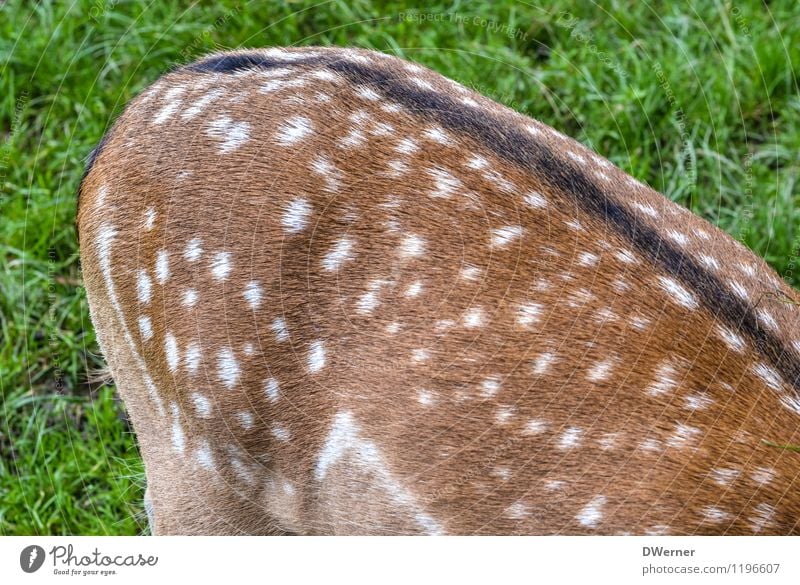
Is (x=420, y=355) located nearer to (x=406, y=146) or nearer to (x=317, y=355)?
(x=317, y=355)

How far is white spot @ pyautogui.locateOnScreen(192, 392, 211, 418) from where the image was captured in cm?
210

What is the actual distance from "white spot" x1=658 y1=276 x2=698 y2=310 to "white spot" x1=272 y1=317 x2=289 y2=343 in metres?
0.76

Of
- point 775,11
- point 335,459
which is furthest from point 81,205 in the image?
point 775,11

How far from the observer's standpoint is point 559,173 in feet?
6.84

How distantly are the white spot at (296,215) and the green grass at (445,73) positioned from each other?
1041mm

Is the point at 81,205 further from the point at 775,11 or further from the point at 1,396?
the point at 775,11

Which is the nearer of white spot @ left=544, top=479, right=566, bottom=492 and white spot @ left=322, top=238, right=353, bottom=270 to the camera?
white spot @ left=544, top=479, right=566, bottom=492

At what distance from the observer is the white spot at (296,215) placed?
6.66 ft

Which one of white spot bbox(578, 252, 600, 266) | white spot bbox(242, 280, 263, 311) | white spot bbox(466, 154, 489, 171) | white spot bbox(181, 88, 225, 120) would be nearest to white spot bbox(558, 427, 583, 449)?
white spot bbox(578, 252, 600, 266)

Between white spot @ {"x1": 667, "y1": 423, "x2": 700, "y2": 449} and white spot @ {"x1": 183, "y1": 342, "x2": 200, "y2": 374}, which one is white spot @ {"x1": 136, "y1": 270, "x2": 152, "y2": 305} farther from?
white spot @ {"x1": 667, "y1": 423, "x2": 700, "y2": 449}

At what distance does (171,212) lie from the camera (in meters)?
2.11
